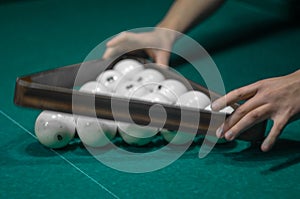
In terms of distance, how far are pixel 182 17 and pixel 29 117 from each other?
0.73 metres

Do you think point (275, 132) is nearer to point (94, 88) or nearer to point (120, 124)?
point (120, 124)

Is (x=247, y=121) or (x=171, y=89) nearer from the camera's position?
(x=247, y=121)

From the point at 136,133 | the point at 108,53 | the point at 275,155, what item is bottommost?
the point at 275,155

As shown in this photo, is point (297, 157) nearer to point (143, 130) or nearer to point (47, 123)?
point (143, 130)

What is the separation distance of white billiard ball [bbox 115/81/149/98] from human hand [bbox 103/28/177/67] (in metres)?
0.23

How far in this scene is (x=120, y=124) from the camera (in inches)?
66.2

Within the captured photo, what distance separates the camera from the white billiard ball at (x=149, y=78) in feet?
6.10

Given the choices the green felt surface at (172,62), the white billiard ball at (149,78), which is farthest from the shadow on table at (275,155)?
the white billiard ball at (149,78)

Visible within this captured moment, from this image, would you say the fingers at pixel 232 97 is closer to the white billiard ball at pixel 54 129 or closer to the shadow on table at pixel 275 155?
the shadow on table at pixel 275 155

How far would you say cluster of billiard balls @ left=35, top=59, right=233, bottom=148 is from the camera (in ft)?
5.48

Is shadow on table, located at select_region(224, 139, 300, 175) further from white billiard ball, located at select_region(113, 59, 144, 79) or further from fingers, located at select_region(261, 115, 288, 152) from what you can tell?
white billiard ball, located at select_region(113, 59, 144, 79)

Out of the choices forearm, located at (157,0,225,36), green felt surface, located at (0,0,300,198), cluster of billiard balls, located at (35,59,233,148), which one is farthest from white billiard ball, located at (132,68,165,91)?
forearm, located at (157,0,225,36)

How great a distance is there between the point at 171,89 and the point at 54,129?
37cm

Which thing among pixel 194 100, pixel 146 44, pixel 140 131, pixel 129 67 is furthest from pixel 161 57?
pixel 140 131
